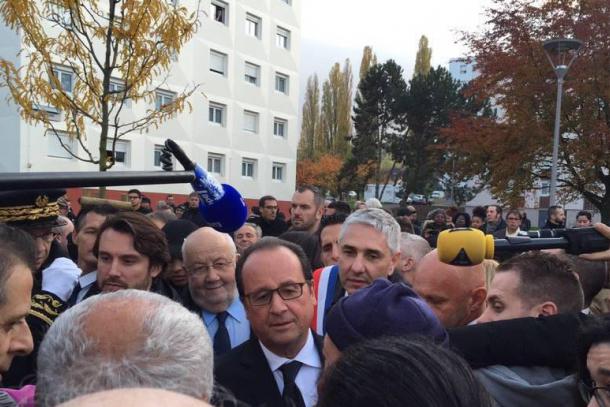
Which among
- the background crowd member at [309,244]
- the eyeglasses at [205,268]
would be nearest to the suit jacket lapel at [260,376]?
the eyeglasses at [205,268]

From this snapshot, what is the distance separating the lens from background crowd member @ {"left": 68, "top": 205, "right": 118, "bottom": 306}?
324 cm

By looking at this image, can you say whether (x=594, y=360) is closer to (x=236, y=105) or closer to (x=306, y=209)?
(x=306, y=209)

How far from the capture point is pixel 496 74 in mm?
18953

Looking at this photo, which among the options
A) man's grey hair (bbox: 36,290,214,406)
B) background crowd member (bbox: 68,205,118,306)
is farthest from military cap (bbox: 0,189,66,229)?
background crowd member (bbox: 68,205,118,306)

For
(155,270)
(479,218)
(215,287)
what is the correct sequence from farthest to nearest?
1. (479,218)
2. (215,287)
3. (155,270)

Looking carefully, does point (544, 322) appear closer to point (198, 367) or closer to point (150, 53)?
point (198, 367)

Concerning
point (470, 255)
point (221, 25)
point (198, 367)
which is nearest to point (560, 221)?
point (470, 255)

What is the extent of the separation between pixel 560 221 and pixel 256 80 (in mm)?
21867

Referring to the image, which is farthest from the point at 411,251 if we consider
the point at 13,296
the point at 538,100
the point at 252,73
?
the point at 252,73

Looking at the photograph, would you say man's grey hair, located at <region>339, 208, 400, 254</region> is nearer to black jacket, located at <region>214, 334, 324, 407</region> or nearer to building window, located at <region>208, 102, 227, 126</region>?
black jacket, located at <region>214, 334, 324, 407</region>

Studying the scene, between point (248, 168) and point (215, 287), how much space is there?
26262 mm

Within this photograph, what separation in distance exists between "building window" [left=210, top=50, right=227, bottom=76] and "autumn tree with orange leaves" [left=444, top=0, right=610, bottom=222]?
39.4 feet

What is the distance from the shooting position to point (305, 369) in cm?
244

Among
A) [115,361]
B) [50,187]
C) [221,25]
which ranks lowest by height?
[115,361]
